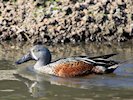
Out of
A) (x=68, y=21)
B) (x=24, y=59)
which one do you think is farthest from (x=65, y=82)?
(x=68, y=21)

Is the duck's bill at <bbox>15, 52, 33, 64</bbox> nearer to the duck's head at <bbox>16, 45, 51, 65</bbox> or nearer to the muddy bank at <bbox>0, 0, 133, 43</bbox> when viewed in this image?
the duck's head at <bbox>16, 45, 51, 65</bbox>

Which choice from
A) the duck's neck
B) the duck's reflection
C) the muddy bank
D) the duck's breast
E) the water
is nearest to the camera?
the water

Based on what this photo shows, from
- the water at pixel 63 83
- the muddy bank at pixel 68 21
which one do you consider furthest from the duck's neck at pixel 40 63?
the muddy bank at pixel 68 21

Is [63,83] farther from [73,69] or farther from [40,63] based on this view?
[40,63]

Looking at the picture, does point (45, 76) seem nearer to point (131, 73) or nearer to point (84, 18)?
point (131, 73)

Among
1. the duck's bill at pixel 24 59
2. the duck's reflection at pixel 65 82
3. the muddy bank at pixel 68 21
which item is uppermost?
the muddy bank at pixel 68 21

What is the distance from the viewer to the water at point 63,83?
9.08m

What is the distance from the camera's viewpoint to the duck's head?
37.3 feet

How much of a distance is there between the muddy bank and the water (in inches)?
41.7

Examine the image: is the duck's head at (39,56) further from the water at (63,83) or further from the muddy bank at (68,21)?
the muddy bank at (68,21)

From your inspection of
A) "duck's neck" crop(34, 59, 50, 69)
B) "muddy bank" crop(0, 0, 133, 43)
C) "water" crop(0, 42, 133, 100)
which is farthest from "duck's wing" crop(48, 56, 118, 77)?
"muddy bank" crop(0, 0, 133, 43)

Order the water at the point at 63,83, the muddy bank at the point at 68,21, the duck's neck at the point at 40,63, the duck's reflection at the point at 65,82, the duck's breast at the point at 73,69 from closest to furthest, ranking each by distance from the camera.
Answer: the water at the point at 63,83, the duck's reflection at the point at 65,82, the duck's breast at the point at 73,69, the duck's neck at the point at 40,63, the muddy bank at the point at 68,21

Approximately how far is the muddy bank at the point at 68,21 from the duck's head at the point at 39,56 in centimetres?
237

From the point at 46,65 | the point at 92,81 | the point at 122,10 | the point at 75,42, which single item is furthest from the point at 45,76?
the point at 122,10
